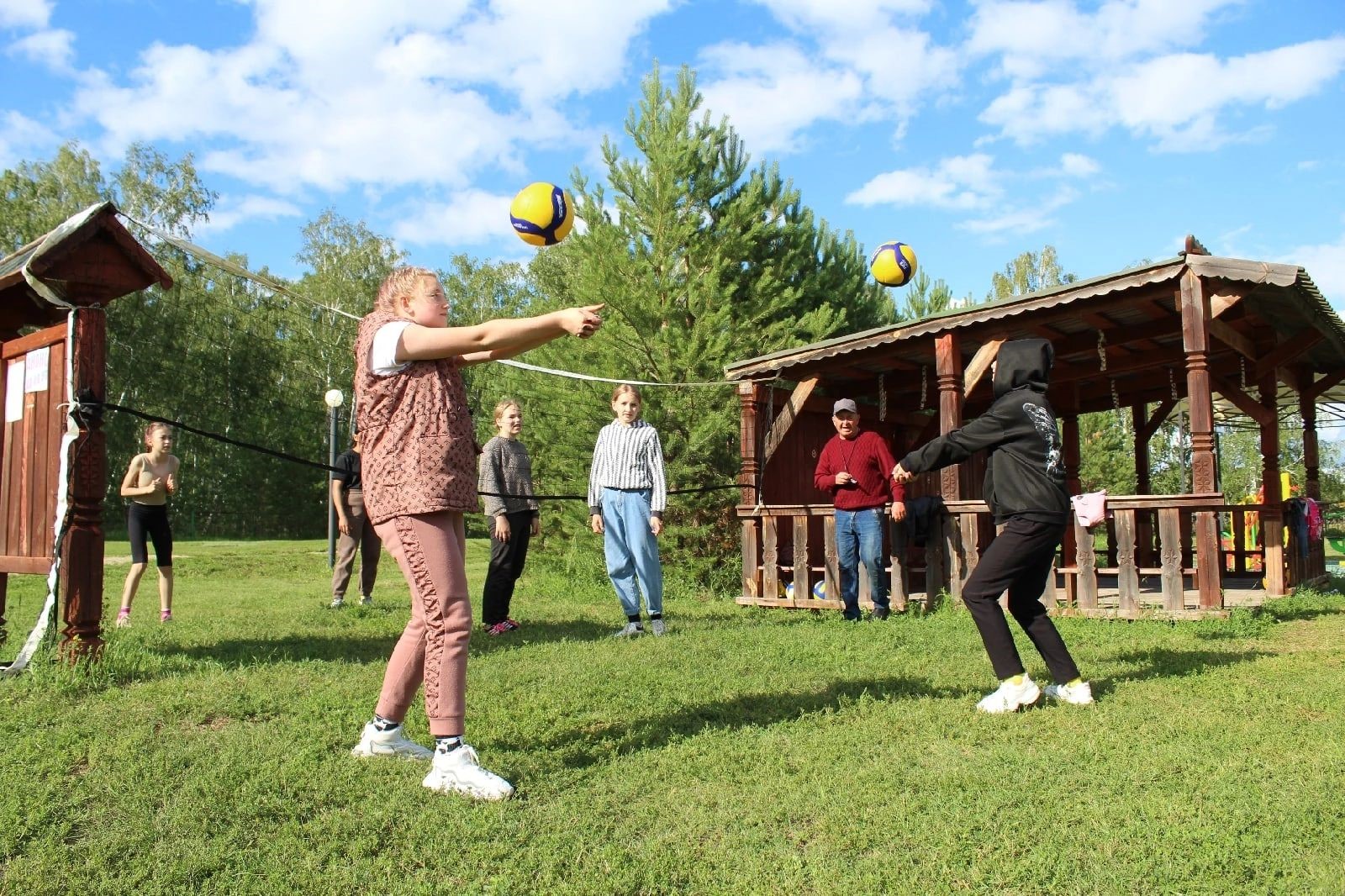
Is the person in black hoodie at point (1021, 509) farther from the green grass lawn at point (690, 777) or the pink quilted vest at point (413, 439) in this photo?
the pink quilted vest at point (413, 439)

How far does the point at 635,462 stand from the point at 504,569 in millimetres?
1302

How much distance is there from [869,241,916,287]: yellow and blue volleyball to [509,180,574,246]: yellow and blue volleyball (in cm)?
358

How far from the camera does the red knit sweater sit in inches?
321

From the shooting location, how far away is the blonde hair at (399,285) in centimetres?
359

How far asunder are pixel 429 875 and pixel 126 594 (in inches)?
236

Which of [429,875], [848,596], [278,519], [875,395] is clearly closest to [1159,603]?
[848,596]

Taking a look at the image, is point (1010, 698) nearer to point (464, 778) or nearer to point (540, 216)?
point (464, 778)

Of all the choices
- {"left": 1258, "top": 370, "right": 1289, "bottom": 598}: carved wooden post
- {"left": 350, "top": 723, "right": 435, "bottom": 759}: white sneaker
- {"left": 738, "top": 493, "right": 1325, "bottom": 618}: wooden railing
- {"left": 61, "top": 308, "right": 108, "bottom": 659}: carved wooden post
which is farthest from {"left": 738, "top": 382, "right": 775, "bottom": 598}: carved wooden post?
{"left": 350, "top": 723, "right": 435, "bottom": 759}: white sneaker

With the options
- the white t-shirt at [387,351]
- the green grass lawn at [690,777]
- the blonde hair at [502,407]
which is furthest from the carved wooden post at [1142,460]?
the white t-shirt at [387,351]

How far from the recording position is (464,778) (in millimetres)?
3242

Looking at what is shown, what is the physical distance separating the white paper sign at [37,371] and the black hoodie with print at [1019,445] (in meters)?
4.58

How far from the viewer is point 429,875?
2621 millimetres

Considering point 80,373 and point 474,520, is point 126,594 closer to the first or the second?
point 80,373

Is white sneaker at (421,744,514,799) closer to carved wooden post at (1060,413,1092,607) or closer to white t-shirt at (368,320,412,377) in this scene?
white t-shirt at (368,320,412,377)
